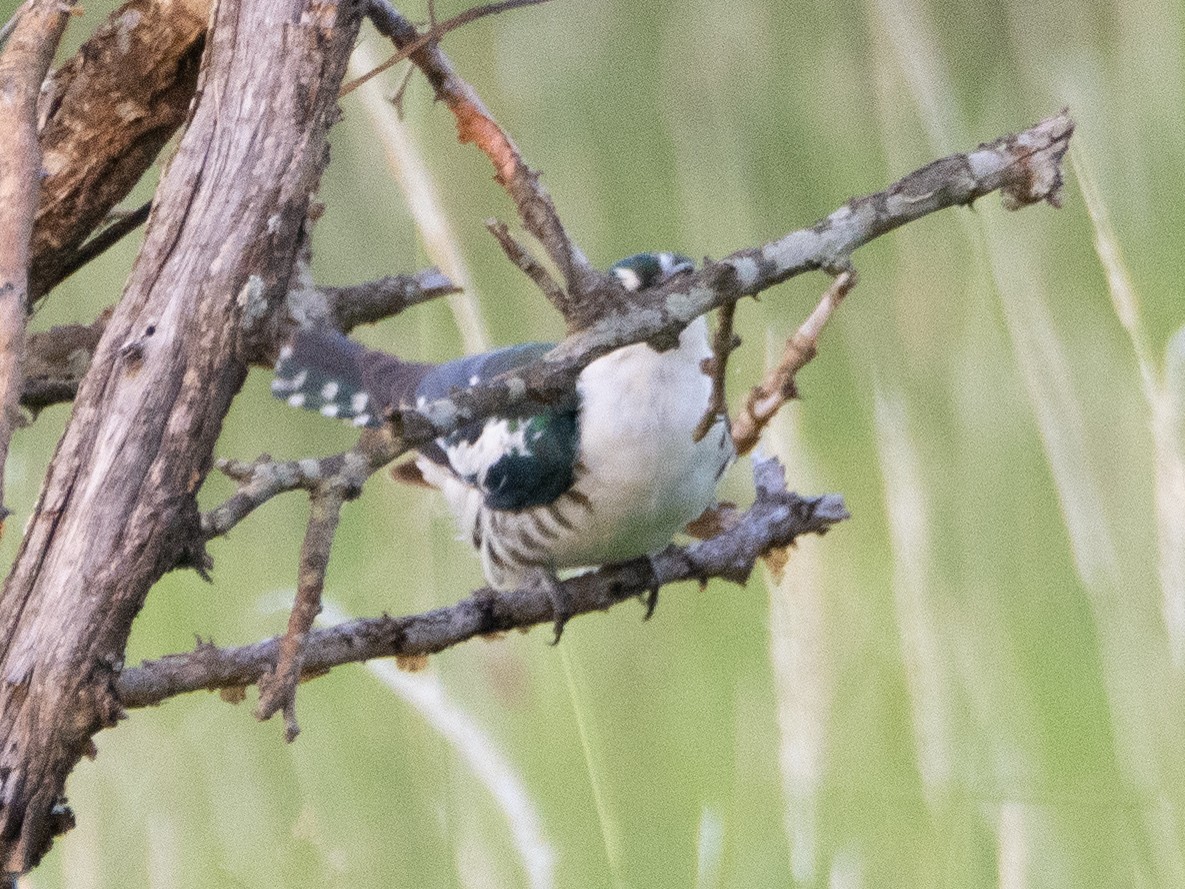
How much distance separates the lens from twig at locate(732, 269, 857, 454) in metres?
0.83

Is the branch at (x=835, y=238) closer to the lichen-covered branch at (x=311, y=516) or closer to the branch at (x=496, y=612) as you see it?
the lichen-covered branch at (x=311, y=516)

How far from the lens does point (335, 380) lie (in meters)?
1.35

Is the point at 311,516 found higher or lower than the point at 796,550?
Result: lower

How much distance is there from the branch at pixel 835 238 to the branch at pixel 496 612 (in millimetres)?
295

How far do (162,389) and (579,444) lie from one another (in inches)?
21.3

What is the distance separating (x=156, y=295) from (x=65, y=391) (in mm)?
474

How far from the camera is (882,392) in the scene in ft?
5.10

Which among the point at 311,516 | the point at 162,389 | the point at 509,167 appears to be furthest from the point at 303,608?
the point at 509,167

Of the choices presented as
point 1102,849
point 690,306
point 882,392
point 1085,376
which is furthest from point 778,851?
point 690,306

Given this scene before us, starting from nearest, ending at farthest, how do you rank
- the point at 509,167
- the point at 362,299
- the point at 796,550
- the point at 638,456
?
1. the point at 509,167
2. the point at 638,456
3. the point at 362,299
4. the point at 796,550

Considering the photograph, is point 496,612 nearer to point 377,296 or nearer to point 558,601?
point 558,601

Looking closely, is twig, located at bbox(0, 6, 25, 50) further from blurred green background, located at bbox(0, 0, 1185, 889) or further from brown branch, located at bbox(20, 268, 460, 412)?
blurred green background, located at bbox(0, 0, 1185, 889)

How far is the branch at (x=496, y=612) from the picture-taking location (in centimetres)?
95

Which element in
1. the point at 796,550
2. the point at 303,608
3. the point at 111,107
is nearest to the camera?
the point at 303,608
